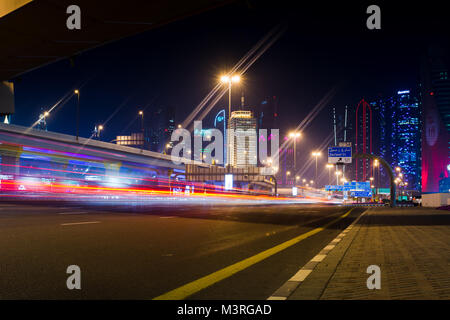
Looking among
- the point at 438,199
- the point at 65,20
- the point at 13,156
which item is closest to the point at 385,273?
the point at 65,20

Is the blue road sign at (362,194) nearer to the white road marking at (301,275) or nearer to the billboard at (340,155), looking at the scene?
the billboard at (340,155)

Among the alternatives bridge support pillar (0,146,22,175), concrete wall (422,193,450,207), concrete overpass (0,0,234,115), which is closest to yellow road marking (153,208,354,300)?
concrete overpass (0,0,234,115)

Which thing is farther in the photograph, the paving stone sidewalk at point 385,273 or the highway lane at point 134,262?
the highway lane at point 134,262

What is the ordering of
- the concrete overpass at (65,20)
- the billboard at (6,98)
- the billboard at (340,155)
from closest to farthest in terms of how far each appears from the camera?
1. the concrete overpass at (65,20)
2. the billboard at (6,98)
3. the billboard at (340,155)

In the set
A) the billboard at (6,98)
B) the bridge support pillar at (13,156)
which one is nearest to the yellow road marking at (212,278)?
the billboard at (6,98)

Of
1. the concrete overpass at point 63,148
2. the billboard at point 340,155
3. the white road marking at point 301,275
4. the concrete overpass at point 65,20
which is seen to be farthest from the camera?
the concrete overpass at point 63,148

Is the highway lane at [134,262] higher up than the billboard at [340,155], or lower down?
lower down

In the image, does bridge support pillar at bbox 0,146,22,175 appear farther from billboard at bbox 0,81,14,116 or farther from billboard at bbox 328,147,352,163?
billboard at bbox 328,147,352,163

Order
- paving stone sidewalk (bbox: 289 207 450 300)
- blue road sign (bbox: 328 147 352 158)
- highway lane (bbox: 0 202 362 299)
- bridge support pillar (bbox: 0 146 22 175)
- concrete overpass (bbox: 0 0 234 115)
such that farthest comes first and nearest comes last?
bridge support pillar (bbox: 0 146 22 175), blue road sign (bbox: 328 147 352 158), concrete overpass (bbox: 0 0 234 115), highway lane (bbox: 0 202 362 299), paving stone sidewalk (bbox: 289 207 450 300)

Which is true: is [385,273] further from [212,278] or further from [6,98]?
[6,98]

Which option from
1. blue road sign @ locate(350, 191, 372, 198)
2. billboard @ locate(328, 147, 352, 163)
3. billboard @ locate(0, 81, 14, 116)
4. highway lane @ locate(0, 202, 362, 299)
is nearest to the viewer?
highway lane @ locate(0, 202, 362, 299)

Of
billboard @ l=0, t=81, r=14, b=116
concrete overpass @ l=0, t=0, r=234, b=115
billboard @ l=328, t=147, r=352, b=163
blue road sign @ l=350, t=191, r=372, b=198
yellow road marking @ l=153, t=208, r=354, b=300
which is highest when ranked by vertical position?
concrete overpass @ l=0, t=0, r=234, b=115
